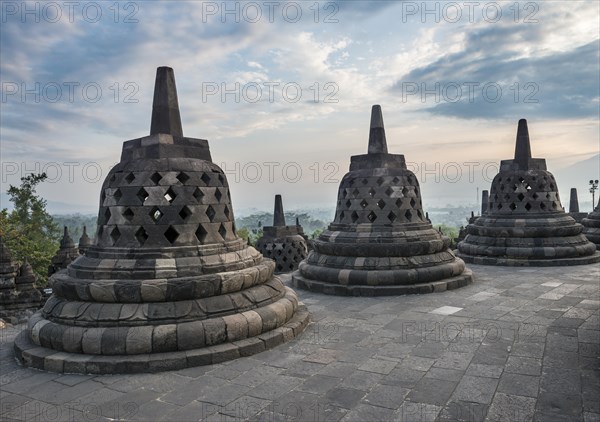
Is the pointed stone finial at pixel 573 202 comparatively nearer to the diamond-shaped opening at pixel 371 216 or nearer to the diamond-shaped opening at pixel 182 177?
the diamond-shaped opening at pixel 371 216

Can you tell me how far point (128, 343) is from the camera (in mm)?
5012

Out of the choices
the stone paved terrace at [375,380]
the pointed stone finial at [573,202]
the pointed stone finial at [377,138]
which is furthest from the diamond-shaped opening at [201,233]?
the pointed stone finial at [573,202]

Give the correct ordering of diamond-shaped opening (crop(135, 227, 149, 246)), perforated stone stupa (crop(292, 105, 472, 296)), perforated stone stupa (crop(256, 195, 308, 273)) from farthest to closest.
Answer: perforated stone stupa (crop(256, 195, 308, 273)) → perforated stone stupa (crop(292, 105, 472, 296)) → diamond-shaped opening (crop(135, 227, 149, 246))

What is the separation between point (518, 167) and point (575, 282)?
17.3ft

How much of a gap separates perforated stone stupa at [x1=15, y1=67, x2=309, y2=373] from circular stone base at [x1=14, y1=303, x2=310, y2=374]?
11 millimetres

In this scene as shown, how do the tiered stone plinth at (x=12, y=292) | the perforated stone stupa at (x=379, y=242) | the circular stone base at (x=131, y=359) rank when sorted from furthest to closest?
the tiered stone plinth at (x=12, y=292) < the perforated stone stupa at (x=379, y=242) < the circular stone base at (x=131, y=359)

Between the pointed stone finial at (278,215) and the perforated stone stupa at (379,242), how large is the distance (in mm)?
6771

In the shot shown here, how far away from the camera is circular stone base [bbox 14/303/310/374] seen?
4828mm

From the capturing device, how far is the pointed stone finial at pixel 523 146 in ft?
45.8

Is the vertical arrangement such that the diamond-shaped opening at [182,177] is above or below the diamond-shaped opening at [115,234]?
above

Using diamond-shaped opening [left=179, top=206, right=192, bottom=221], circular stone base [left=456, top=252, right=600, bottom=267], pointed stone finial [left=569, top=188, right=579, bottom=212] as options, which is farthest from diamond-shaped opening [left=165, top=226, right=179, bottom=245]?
pointed stone finial [left=569, top=188, right=579, bottom=212]

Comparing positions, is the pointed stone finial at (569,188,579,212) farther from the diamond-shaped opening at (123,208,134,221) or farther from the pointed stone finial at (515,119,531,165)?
the diamond-shaped opening at (123,208,134,221)

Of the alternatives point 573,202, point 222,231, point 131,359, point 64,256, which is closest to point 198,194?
point 222,231

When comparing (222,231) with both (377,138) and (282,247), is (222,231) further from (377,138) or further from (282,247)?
(282,247)
